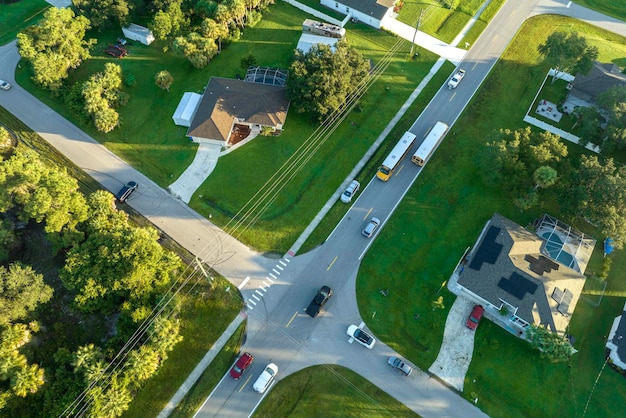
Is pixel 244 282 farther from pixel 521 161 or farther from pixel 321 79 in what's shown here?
pixel 521 161

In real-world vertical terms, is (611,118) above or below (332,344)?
above

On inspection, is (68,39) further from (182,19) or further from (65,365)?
(65,365)

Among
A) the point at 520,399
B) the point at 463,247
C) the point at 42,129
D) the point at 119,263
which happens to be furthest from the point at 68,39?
the point at 520,399

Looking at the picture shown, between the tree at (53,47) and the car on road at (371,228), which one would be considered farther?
the tree at (53,47)

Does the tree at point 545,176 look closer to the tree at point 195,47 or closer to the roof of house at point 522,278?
the roof of house at point 522,278

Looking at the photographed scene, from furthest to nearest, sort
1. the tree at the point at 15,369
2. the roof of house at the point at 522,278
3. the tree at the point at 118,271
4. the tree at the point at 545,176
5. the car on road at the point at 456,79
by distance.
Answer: the car on road at the point at 456,79 → the tree at the point at 545,176 → the tree at the point at 118,271 → the roof of house at the point at 522,278 → the tree at the point at 15,369

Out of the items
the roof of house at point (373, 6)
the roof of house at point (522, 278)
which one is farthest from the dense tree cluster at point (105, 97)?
the roof of house at point (522, 278)
